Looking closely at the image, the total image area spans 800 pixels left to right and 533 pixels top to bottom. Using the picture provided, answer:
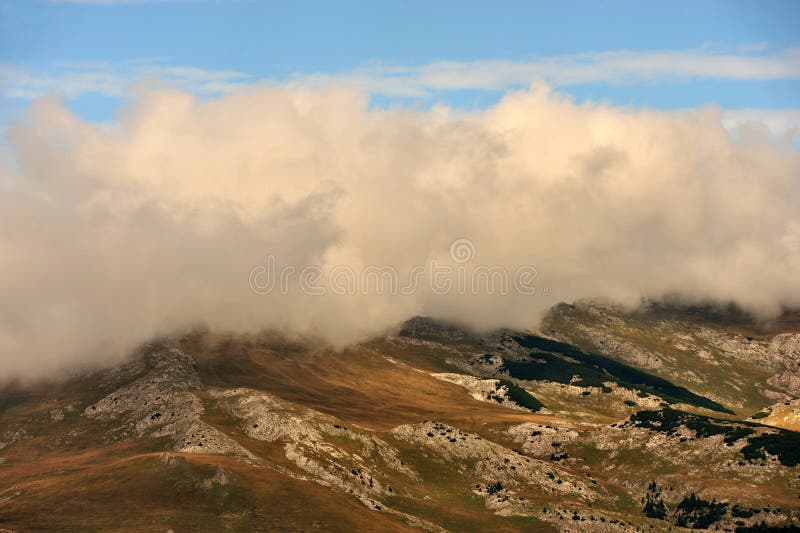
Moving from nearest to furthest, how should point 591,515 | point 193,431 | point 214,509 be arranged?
point 214,509
point 591,515
point 193,431

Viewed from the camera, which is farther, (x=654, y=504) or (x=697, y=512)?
(x=654, y=504)

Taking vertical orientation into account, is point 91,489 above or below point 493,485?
above

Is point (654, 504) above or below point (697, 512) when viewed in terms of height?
below

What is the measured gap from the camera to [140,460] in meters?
166

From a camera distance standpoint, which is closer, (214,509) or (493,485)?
(214,509)

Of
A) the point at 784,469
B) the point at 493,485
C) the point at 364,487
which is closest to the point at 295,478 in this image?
the point at 364,487

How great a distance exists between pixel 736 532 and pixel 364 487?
88.5 meters

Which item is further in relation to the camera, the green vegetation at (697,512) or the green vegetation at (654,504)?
the green vegetation at (654,504)

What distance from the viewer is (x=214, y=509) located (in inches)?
5743

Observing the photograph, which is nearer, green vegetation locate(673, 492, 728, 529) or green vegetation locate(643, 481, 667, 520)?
green vegetation locate(673, 492, 728, 529)

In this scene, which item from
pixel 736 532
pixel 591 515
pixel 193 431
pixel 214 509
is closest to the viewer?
pixel 214 509

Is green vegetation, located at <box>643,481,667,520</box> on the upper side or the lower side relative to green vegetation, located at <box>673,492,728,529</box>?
lower

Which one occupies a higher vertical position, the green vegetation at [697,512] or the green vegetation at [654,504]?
the green vegetation at [697,512]

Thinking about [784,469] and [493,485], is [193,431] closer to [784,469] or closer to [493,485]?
[493,485]
